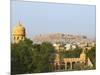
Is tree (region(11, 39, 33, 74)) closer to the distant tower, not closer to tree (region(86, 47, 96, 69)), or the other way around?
the distant tower

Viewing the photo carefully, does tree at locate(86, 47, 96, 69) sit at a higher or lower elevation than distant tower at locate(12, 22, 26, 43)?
lower

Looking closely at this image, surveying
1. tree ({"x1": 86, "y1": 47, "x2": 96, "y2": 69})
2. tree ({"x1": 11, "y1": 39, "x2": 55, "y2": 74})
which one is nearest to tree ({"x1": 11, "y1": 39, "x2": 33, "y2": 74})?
tree ({"x1": 11, "y1": 39, "x2": 55, "y2": 74})

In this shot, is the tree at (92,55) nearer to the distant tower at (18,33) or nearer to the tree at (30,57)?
the tree at (30,57)

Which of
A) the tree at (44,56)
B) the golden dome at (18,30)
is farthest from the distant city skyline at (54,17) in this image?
the tree at (44,56)

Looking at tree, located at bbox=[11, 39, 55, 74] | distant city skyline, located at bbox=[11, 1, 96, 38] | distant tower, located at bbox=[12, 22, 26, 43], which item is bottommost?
tree, located at bbox=[11, 39, 55, 74]

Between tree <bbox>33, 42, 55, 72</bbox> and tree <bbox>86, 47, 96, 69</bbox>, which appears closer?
tree <bbox>33, 42, 55, 72</bbox>

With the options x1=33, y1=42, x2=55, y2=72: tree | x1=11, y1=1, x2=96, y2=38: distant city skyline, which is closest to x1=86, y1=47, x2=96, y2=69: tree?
x1=11, y1=1, x2=96, y2=38: distant city skyline

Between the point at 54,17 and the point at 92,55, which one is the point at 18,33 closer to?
the point at 54,17
